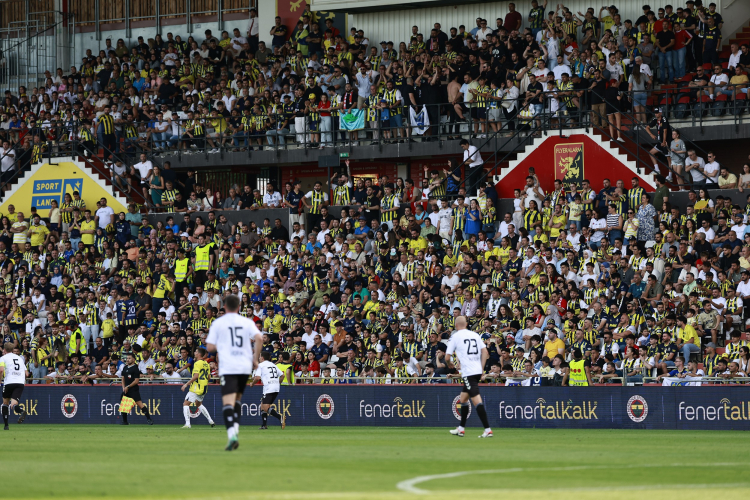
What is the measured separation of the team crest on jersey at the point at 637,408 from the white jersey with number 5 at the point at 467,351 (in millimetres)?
5757

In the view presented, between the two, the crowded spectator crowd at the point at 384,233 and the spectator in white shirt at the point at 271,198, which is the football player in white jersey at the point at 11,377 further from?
the spectator in white shirt at the point at 271,198

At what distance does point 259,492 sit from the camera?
33.1 ft

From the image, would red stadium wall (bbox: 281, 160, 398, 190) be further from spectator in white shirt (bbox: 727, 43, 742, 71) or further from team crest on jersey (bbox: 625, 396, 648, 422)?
team crest on jersey (bbox: 625, 396, 648, 422)

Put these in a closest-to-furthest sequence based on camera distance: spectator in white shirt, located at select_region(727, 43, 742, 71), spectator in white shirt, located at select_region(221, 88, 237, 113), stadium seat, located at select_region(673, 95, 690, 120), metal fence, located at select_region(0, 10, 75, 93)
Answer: spectator in white shirt, located at select_region(727, 43, 742, 71)
stadium seat, located at select_region(673, 95, 690, 120)
spectator in white shirt, located at select_region(221, 88, 237, 113)
metal fence, located at select_region(0, 10, 75, 93)

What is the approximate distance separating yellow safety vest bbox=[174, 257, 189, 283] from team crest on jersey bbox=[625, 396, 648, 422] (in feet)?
47.2

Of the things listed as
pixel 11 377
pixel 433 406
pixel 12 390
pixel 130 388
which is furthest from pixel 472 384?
pixel 12 390

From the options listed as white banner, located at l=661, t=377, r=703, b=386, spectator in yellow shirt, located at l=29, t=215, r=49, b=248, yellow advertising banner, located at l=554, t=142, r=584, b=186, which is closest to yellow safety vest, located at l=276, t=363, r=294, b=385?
white banner, located at l=661, t=377, r=703, b=386

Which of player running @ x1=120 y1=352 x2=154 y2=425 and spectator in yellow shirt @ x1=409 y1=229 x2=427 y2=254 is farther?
spectator in yellow shirt @ x1=409 y1=229 x2=427 y2=254

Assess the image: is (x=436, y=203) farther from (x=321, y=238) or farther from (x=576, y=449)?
(x=576, y=449)

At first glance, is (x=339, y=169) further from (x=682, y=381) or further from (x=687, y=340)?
(x=682, y=381)

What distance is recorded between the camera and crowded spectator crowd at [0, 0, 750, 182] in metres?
30.5

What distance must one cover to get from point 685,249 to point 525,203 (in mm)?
4998

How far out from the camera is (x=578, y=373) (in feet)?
76.3

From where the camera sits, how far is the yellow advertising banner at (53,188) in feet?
125
